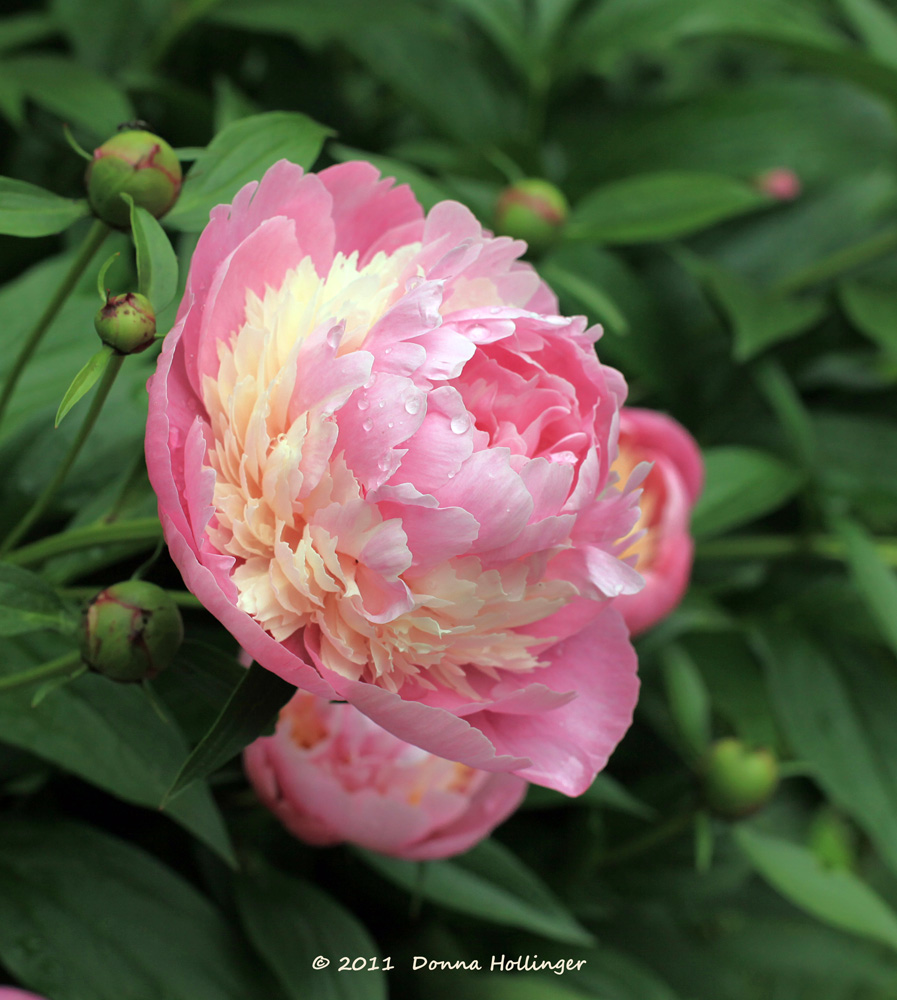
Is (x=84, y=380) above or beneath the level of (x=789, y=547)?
above

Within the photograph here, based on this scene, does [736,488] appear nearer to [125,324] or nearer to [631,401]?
[631,401]

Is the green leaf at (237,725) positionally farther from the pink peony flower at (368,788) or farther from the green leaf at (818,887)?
the green leaf at (818,887)

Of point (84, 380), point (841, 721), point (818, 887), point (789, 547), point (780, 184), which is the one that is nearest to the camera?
point (84, 380)

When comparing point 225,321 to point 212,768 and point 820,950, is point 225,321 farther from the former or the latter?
point 820,950

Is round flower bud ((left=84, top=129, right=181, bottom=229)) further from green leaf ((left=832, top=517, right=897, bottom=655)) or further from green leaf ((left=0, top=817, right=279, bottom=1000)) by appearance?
green leaf ((left=832, top=517, right=897, bottom=655))

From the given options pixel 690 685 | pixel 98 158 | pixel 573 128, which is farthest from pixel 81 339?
pixel 573 128

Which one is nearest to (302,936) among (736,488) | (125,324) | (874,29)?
(125,324)

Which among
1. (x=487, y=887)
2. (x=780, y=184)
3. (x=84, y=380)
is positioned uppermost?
(x=84, y=380)
